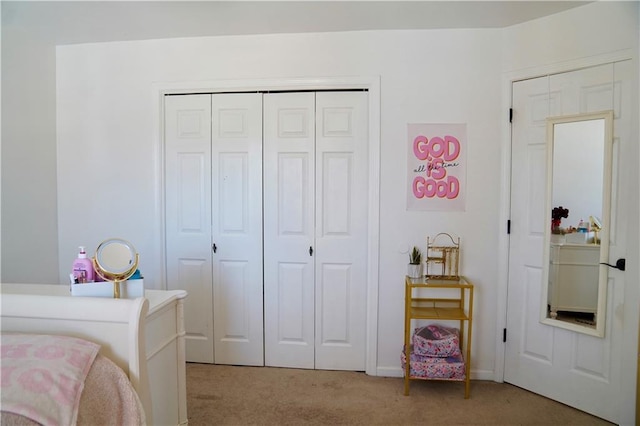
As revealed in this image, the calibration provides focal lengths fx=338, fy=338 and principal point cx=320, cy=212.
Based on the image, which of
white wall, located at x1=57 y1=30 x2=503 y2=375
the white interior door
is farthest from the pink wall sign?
the white interior door

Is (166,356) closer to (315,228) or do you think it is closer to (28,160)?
(315,228)

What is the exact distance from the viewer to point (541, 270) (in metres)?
2.23

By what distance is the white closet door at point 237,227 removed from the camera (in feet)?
8.32

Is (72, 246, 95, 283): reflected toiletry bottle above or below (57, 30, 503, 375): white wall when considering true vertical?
below

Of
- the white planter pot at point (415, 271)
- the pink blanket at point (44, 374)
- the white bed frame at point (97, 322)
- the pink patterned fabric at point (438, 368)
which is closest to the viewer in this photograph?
the pink blanket at point (44, 374)

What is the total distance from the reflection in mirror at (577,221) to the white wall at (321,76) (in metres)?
0.33

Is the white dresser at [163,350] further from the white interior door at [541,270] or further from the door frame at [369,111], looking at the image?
the white interior door at [541,270]

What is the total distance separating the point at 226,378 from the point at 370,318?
1113 mm

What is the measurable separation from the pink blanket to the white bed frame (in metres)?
0.07

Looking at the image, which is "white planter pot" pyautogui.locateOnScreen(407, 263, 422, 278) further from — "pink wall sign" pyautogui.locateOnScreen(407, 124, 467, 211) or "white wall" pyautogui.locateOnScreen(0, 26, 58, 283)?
"white wall" pyautogui.locateOnScreen(0, 26, 58, 283)

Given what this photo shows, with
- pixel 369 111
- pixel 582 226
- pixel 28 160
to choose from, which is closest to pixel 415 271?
pixel 582 226

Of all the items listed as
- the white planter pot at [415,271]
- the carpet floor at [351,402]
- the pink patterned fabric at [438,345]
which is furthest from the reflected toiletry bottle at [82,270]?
the pink patterned fabric at [438,345]

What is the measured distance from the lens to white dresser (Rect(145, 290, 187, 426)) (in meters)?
1.35

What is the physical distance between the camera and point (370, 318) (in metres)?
2.44
